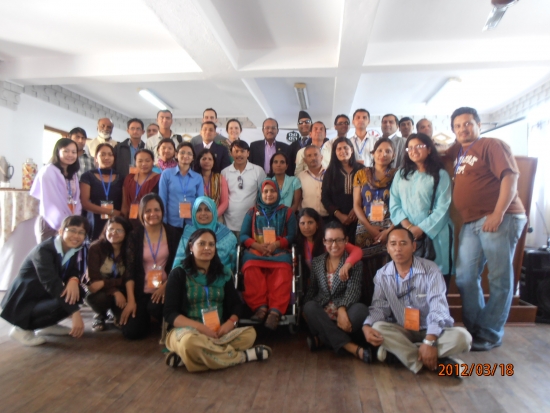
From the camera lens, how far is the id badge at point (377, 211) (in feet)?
9.27

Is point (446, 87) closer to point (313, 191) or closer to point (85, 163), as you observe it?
point (313, 191)

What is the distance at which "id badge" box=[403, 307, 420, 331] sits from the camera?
2234 millimetres

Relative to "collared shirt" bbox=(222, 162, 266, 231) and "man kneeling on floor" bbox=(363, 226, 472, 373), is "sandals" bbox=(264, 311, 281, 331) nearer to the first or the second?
"man kneeling on floor" bbox=(363, 226, 472, 373)

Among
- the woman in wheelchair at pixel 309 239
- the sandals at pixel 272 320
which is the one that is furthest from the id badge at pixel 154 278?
the woman in wheelchair at pixel 309 239

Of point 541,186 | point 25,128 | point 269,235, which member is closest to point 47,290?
point 269,235

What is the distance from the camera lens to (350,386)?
6.54 ft

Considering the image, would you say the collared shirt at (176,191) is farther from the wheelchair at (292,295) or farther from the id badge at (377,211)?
the id badge at (377,211)

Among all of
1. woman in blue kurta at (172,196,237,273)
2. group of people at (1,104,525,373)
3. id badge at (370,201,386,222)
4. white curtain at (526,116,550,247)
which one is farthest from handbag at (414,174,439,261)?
white curtain at (526,116,550,247)

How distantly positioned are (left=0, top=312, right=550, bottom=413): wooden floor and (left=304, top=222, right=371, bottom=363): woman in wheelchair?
10cm

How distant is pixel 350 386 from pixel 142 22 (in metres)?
4.40

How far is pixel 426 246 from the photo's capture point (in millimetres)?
2611

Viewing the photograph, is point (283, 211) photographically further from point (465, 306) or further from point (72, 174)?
point (72, 174)

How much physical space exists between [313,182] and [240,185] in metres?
0.68
